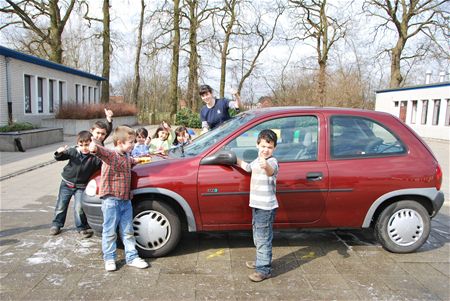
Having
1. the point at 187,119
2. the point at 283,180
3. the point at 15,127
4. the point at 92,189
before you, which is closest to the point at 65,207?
the point at 92,189

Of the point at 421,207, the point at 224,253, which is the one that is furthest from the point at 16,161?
the point at 421,207

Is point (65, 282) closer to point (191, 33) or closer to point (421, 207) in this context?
point (421, 207)

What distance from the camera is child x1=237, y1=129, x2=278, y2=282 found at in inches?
132

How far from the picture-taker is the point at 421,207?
4172 mm

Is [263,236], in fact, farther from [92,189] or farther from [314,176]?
[92,189]

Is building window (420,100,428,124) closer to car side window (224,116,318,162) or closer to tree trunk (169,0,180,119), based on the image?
tree trunk (169,0,180,119)

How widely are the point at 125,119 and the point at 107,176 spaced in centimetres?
2573

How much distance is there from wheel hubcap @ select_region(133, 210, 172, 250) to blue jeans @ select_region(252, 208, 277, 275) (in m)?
0.99

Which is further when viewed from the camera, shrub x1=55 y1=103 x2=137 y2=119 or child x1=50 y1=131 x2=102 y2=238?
shrub x1=55 y1=103 x2=137 y2=119

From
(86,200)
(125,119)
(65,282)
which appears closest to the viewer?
(65,282)

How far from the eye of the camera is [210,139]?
4273 millimetres

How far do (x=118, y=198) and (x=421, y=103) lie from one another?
2663 cm

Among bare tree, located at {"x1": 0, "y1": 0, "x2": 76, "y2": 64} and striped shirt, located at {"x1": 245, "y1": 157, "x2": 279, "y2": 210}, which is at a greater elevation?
bare tree, located at {"x1": 0, "y1": 0, "x2": 76, "y2": 64}

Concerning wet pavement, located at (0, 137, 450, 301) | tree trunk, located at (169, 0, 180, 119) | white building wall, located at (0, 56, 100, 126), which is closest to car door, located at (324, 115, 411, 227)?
wet pavement, located at (0, 137, 450, 301)
